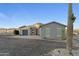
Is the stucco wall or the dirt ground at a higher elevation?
the stucco wall

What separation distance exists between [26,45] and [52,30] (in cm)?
37

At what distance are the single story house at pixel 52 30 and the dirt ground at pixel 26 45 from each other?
8 centimetres

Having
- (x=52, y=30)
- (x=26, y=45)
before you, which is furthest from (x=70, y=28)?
(x=26, y=45)

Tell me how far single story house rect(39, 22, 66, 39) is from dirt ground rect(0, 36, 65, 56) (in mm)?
76

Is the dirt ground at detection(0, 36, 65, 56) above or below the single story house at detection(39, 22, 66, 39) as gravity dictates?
below

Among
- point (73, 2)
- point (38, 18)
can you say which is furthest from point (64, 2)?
point (38, 18)

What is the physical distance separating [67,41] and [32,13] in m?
0.57

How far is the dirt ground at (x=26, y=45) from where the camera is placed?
2.93 metres

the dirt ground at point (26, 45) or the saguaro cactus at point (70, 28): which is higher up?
the saguaro cactus at point (70, 28)

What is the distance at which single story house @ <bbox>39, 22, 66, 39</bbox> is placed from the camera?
2958 mm

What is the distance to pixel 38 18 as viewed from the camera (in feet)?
9.64

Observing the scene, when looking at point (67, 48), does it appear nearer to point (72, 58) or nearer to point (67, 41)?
point (67, 41)

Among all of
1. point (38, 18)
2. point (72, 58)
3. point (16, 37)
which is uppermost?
point (38, 18)

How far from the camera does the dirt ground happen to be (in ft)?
9.61
